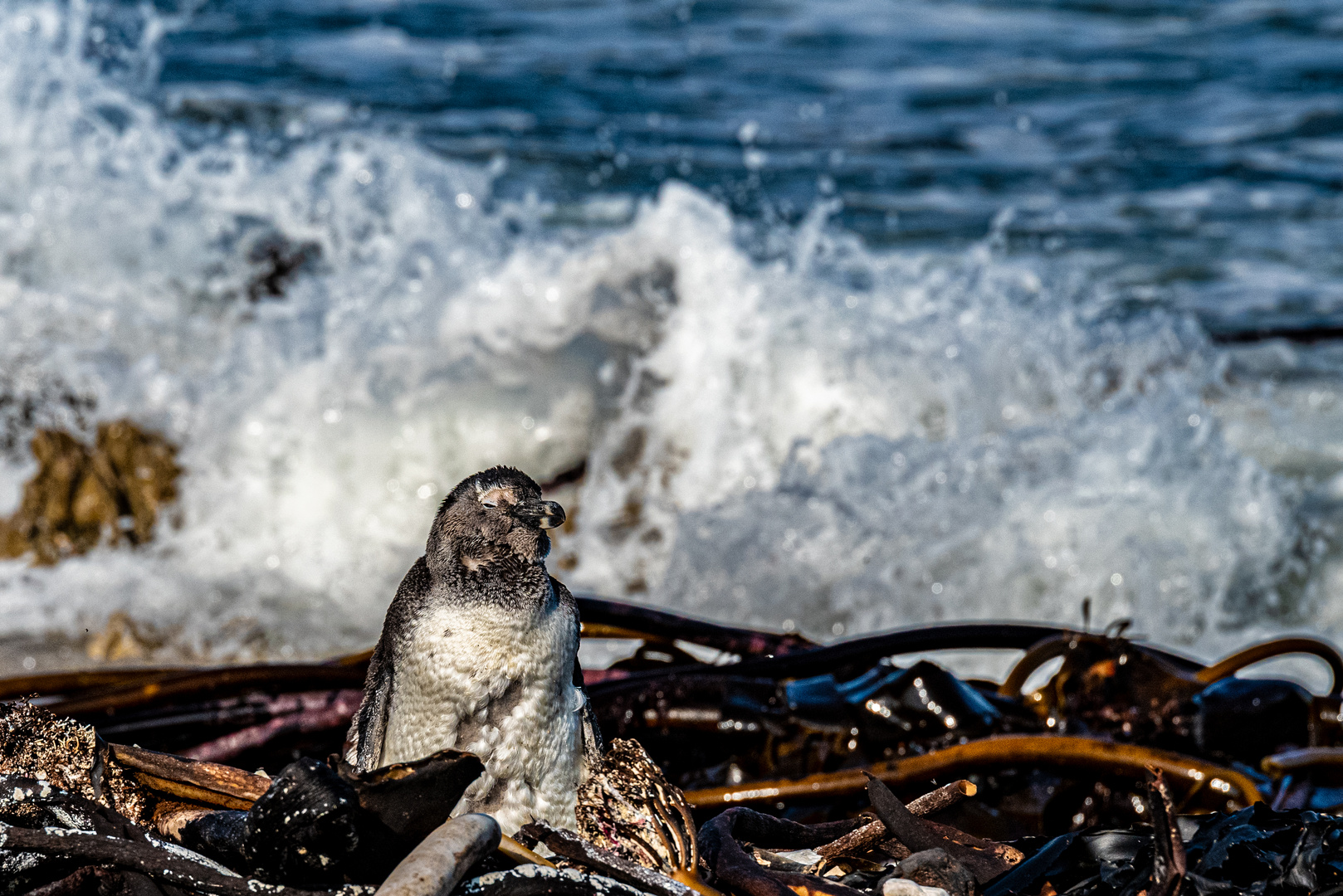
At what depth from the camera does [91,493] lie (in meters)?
4.70

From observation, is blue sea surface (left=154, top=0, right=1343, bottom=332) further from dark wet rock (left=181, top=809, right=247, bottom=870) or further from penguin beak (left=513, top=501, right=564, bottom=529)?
dark wet rock (left=181, top=809, right=247, bottom=870)

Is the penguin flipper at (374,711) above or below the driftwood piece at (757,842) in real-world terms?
above

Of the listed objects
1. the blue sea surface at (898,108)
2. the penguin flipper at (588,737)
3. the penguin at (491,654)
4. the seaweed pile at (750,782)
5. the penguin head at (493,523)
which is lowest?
the seaweed pile at (750,782)

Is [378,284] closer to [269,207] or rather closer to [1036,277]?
[269,207]

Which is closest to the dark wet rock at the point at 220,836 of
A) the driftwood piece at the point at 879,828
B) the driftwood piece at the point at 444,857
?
the driftwood piece at the point at 444,857

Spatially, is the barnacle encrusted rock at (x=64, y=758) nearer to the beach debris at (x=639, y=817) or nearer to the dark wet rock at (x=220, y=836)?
the dark wet rock at (x=220, y=836)

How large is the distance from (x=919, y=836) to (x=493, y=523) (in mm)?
Result: 566

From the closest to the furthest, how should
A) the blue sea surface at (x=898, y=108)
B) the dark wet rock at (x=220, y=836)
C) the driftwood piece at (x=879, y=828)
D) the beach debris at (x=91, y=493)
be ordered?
the dark wet rock at (x=220, y=836) < the driftwood piece at (x=879, y=828) < the beach debris at (x=91, y=493) < the blue sea surface at (x=898, y=108)

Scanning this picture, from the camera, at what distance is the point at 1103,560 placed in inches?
172

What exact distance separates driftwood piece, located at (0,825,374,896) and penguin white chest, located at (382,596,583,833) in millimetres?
219

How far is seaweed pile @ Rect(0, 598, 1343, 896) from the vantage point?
112 cm

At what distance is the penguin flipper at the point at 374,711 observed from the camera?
1.35 m

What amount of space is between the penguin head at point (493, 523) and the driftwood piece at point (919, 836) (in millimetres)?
445

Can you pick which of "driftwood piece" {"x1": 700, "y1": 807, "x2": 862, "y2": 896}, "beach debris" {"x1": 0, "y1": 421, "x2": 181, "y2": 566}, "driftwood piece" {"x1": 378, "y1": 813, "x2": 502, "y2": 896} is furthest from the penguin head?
"beach debris" {"x1": 0, "y1": 421, "x2": 181, "y2": 566}
